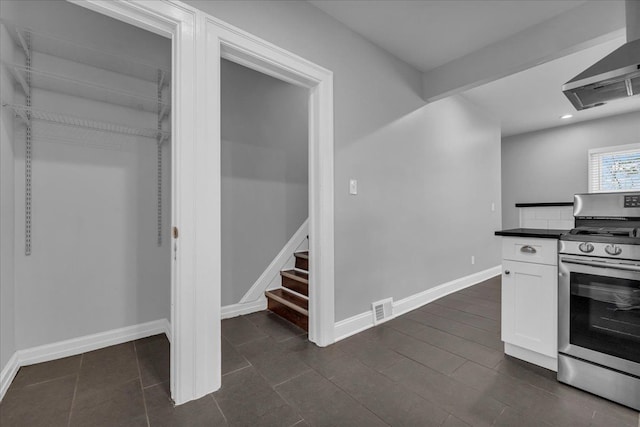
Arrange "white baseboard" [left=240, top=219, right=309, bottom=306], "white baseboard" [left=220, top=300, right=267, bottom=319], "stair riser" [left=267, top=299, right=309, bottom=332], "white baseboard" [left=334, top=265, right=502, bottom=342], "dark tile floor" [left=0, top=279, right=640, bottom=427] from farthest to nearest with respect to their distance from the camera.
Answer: "white baseboard" [left=240, top=219, right=309, bottom=306], "white baseboard" [left=220, top=300, right=267, bottom=319], "stair riser" [left=267, top=299, right=309, bottom=332], "white baseboard" [left=334, top=265, right=502, bottom=342], "dark tile floor" [left=0, top=279, right=640, bottom=427]

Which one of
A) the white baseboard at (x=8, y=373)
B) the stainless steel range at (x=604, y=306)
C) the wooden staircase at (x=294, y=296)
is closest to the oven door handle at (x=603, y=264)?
the stainless steel range at (x=604, y=306)

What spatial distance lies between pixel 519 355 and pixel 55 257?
334 centimetres

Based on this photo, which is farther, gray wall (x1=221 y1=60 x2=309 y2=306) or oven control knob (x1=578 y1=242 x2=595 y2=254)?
gray wall (x1=221 y1=60 x2=309 y2=306)

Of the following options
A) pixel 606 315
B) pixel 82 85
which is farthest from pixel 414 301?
pixel 82 85

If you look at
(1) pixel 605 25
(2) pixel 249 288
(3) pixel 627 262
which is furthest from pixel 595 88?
(2) pixel 249 288

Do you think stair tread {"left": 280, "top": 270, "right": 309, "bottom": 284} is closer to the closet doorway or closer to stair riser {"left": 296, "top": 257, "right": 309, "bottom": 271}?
stair riser {"left": 296, "top": 257, "right": 309, "bottom": 271}

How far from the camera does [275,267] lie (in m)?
3.13

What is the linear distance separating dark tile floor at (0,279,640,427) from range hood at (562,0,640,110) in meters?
1.79

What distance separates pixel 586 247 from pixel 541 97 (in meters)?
3.42

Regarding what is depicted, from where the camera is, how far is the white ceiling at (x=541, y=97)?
121 inches

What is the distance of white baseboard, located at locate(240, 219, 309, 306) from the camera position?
9.69 feet

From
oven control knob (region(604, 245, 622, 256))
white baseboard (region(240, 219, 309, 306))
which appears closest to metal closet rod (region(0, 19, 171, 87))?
white baseboard (region(240, 219, 309, 306))

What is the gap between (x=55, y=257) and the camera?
79.0 inches

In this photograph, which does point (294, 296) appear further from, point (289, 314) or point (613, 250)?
point (613, 250)
